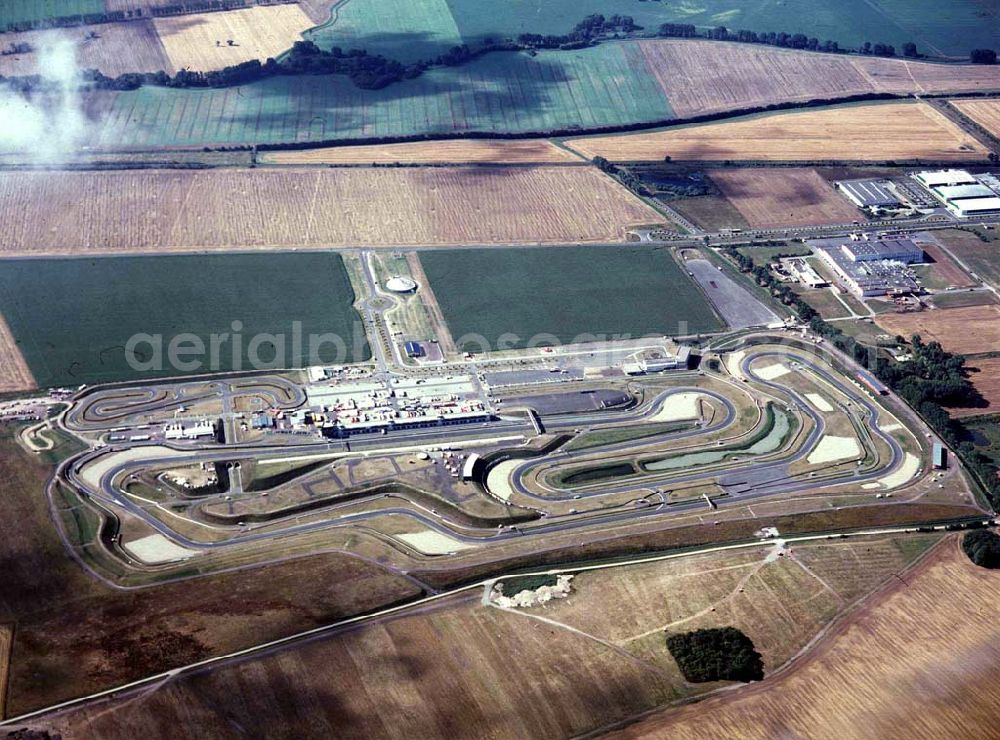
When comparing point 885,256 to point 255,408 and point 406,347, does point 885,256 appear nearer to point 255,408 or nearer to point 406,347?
point 406,347

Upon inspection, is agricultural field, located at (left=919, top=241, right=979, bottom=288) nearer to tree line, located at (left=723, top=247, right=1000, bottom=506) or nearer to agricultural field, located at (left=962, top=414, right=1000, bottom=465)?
tree line, located at (left=723, top=247, right=1000, bottom=506)

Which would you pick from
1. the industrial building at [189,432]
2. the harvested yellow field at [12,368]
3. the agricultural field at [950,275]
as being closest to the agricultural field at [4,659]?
the industrial building at [189,432]

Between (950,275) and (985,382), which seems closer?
(985,382)

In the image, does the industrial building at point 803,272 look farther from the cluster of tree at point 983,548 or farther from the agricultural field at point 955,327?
the cluster of tree at point 983,548

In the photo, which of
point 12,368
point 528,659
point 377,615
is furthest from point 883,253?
point 12,368

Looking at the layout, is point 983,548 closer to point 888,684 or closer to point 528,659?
point 888,684

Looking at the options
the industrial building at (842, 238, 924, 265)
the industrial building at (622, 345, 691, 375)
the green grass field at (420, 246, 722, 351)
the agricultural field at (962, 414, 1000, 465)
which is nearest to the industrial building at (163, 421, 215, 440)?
the green grass field at (420, 246, 722, 351)
